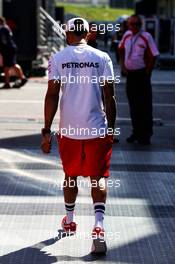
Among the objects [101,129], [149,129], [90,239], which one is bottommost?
[149,129]

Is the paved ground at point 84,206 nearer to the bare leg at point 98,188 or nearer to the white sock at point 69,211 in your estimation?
the white sock at point 69,211

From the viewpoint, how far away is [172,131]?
13.0 m

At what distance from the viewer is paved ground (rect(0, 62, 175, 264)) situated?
6152 millimetres

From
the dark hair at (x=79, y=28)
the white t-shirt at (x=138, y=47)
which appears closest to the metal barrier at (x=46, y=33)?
the white t-shirt at (x=138, y=47)

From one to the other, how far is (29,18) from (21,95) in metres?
4.83

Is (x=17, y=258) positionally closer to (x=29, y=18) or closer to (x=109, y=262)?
(x=109, y=262)

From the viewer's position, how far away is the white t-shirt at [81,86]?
19.9 feet

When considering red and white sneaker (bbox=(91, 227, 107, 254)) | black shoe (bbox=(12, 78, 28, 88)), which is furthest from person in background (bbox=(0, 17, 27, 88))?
red and white sneaker (bbox=(91, 227, 107, 254))

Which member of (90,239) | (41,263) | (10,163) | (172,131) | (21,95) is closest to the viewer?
(41,263)

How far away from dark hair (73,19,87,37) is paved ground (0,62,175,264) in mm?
1710

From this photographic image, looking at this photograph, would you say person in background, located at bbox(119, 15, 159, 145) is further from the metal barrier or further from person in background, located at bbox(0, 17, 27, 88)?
the metal barrier

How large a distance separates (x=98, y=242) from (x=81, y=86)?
123 centimetres

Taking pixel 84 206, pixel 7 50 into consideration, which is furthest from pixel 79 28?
pixel 7 50

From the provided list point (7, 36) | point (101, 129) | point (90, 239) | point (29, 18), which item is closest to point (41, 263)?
point (90, 239)
